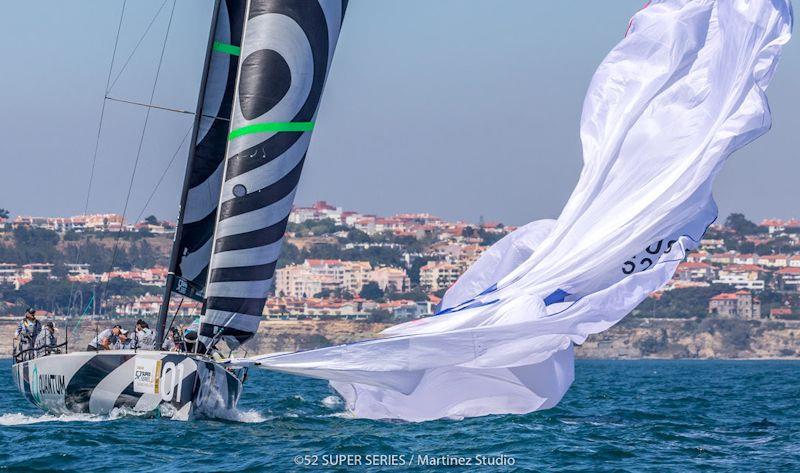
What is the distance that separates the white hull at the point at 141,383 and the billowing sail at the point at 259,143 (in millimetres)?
561

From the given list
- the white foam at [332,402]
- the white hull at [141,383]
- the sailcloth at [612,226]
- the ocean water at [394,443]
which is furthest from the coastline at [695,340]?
the sailcloth at [612,226]

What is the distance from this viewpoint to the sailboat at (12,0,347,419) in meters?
15.3

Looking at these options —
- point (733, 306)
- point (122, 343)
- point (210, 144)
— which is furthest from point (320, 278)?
point (210, 144)

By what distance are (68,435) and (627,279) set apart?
19.0 ft

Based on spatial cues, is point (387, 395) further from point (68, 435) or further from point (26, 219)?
point (26, 219)

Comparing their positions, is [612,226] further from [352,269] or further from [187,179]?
[352,269]

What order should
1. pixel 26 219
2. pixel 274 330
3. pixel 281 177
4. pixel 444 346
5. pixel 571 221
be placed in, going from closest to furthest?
pixel 444 346 < pixel 571 221 < pixel 281 177 < pixel 274 330 < pixel 26 219

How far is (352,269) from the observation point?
391 ft

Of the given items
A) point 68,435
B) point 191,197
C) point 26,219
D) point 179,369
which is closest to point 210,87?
point 191,197

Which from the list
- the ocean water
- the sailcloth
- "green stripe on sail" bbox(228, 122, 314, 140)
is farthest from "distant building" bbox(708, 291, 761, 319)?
the sailcloth

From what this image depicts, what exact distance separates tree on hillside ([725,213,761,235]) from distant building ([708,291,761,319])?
1442 inches

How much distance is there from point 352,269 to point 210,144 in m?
103

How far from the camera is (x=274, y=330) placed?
89.4 metres

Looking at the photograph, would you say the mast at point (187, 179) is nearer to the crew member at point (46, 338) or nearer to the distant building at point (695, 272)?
the crew member at point (46, 338)
